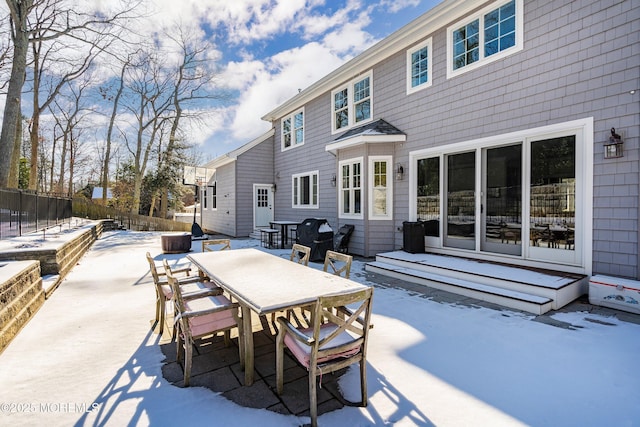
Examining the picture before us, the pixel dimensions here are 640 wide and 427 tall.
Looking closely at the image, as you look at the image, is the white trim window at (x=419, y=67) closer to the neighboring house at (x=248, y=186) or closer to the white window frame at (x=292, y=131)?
the white window frame at (x=292, y=131)

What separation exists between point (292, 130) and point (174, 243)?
20.4 feet

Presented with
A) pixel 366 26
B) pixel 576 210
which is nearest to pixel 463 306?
pixel 576 210

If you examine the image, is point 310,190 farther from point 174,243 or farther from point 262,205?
point 174,243

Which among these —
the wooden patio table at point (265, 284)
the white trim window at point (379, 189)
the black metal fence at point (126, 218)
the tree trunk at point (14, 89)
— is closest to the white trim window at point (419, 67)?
the white trim window at point (379, 189)

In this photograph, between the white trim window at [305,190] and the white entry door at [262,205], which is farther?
the white entry door at [262,205]

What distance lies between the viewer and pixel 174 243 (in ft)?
29.9

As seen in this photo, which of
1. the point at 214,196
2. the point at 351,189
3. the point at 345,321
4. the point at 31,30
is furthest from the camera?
the point at 214,196

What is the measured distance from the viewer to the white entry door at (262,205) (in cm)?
1320

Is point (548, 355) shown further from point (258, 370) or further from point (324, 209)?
point (324, 209)

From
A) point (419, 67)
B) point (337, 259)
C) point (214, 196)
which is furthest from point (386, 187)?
point (214, 196)

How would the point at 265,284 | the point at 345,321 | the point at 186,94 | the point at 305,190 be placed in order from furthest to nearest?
the point at 186,94 < the point at 305,190 < the point at 265,284 < the point at 345,321

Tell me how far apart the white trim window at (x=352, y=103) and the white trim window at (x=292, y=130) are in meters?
2.06

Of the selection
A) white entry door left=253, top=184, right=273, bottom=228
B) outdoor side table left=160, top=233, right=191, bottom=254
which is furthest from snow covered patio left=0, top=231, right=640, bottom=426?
white entry door left=253, top=184, right=273, bottom=228

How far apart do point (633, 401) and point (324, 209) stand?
8282 millimetres
